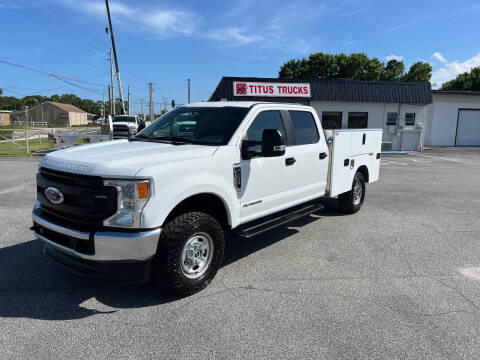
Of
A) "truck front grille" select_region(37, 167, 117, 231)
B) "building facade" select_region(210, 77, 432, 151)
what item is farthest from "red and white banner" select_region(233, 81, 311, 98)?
"truck front grille" select_region(37, 167, 117, 231)

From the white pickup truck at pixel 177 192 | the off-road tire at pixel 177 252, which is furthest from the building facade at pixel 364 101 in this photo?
the off-road tire at pixel 177 252

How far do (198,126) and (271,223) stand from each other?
154 cm

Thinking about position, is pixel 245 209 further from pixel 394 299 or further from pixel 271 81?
pixel 271 81

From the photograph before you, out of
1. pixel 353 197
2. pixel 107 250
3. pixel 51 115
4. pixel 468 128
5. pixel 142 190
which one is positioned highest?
pixel 51 115

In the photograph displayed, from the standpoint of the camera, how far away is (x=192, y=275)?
3.71 meters

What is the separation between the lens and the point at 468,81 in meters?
50.4

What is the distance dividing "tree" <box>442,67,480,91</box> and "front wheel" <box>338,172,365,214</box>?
5297cm

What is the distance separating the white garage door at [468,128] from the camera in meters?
26.0

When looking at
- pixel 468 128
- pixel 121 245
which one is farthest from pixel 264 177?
pixel 468 128

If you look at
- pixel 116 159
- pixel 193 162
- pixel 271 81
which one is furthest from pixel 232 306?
pixel 271 81

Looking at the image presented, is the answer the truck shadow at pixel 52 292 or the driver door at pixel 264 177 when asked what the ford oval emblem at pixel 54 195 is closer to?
the truck shadow at pixel 52 292

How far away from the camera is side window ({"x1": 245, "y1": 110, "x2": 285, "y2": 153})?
4355mm

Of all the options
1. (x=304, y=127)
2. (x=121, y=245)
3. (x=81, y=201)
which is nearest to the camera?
(x=121, y=245)

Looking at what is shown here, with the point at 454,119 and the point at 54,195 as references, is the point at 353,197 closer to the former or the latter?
the point at 54,195
